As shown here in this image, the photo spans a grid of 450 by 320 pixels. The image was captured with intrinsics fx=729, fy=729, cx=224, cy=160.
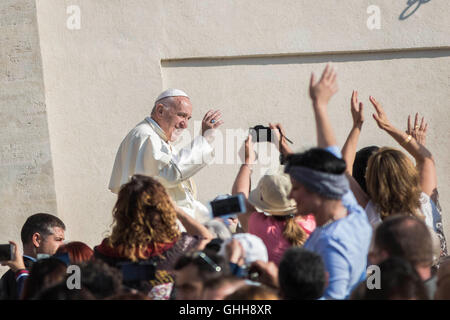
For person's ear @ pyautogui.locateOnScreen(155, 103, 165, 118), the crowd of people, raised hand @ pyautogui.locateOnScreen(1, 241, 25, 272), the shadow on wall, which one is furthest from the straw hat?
the shadow on wall

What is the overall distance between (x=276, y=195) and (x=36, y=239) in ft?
5.97

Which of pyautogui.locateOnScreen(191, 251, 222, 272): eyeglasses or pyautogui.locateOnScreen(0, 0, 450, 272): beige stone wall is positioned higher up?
pyautogui.locateOnScreen(0, 0, 450, 272): beige stone wall

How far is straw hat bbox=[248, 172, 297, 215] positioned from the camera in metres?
4.22

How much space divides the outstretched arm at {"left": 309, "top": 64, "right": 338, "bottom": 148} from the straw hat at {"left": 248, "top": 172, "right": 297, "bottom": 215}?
Result: 0.68 meters

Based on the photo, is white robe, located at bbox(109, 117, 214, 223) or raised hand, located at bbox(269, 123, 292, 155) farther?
white robe, located at bbox(109, 117, 214, 223)

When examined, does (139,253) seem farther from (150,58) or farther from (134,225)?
(150,58)

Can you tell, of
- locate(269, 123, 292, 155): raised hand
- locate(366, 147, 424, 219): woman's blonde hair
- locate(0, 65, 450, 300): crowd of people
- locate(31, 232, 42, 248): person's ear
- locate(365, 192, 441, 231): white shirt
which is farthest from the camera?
locate(31, 232, 42, 248): person's ear

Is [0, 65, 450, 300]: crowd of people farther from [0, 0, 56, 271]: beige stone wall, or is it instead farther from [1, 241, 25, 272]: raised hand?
[0, 0, 56, 271]: beige stone wall

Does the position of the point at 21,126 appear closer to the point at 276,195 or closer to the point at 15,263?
the point at 15,263

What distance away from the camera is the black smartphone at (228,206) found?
347 centimetres

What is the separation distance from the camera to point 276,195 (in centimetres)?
423

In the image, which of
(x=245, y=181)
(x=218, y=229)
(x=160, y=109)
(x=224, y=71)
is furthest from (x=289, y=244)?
(x=224, y=71)

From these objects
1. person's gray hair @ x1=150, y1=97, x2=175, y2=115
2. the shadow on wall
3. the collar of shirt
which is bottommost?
the collar of shirt

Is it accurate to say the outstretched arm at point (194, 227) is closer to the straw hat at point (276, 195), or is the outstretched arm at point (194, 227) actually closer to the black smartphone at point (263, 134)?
the straw hat at point (276, 195)
